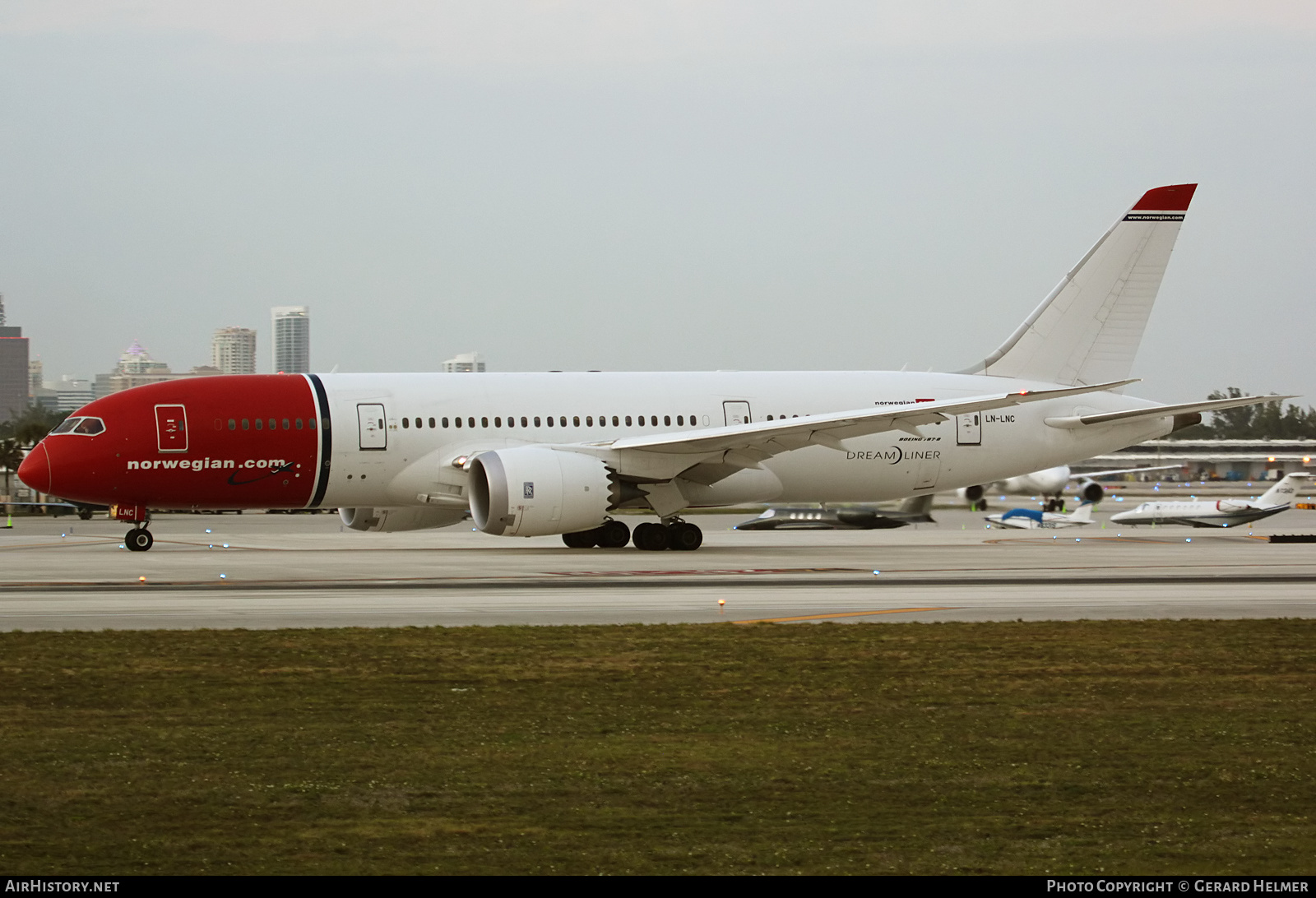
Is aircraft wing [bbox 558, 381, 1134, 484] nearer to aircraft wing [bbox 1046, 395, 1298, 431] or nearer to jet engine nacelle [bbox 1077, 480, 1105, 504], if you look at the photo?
aircraft wing [bbox 1046, 395, 1298, 431]

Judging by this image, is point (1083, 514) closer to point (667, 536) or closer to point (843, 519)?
→ point (843, 519)

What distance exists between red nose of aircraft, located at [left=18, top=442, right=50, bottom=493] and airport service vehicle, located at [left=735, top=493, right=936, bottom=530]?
23318 mm

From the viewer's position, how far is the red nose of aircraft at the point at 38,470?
2830 cm

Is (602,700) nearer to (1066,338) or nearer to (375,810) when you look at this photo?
(375,810)

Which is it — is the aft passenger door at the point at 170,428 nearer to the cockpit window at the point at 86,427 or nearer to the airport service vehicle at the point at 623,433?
the airport service vehicle at the point at 623,433

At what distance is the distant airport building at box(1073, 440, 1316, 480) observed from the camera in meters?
94.8

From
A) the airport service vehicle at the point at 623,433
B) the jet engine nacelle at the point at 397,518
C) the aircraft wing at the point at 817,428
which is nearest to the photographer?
the aircraft wing at the point at 817,428

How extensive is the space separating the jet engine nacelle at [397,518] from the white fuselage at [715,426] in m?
1.66

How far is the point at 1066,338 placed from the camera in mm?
33594

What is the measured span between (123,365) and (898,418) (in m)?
152

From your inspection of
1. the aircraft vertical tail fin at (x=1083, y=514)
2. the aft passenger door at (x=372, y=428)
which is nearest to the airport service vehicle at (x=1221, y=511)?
the aircraft vertical tail fin at (x=1083, y=514)

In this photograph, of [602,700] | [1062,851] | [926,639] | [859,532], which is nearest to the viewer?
[1062,851]

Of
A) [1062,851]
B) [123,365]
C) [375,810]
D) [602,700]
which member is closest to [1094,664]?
[602,700]

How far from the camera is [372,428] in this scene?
95.7ft
